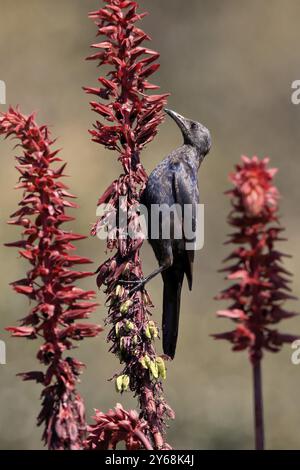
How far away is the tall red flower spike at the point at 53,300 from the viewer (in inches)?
98.1

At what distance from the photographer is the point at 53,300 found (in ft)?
8.23

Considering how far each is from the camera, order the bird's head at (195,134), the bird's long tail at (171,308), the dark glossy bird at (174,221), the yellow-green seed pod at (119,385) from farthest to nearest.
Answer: the bird's head at (195,134)
the dark glossy bird at (174,221)
the bird's long tail at (171,308)
the yellow-green seed pod at (119,385)

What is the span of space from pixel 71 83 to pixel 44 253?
394 inches

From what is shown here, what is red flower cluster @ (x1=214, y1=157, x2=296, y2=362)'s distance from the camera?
2.12 m

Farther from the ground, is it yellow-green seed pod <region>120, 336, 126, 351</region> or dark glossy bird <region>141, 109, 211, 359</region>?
dark glossy bird <region>141, 109, 211, 359</region>

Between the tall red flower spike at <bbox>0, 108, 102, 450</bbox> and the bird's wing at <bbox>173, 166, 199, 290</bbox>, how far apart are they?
8.40 feet

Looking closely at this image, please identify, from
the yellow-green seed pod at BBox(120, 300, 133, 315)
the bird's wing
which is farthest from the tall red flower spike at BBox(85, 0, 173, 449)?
the bird's wing

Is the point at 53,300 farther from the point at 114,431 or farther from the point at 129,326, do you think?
the point at 129,326

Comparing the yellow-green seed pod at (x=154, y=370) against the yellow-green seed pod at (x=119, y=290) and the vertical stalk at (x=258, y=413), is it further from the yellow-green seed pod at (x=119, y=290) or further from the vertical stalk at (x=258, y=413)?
the vertical stalk at (x=258, y=413)

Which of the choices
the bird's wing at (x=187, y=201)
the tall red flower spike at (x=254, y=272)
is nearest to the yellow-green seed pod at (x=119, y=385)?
the tall red flower spike at (x=254, y=272)

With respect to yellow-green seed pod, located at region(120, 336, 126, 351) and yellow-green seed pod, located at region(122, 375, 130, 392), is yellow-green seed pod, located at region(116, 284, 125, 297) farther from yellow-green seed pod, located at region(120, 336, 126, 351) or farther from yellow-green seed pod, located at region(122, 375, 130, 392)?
yellow-green seed pod, located at region(122, 375, 130, 392)

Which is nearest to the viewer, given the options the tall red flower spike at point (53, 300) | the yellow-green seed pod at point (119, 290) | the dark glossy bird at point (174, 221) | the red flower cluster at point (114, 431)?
the tall red flower spike at point (53, 300)

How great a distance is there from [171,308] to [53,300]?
241 centimetres
